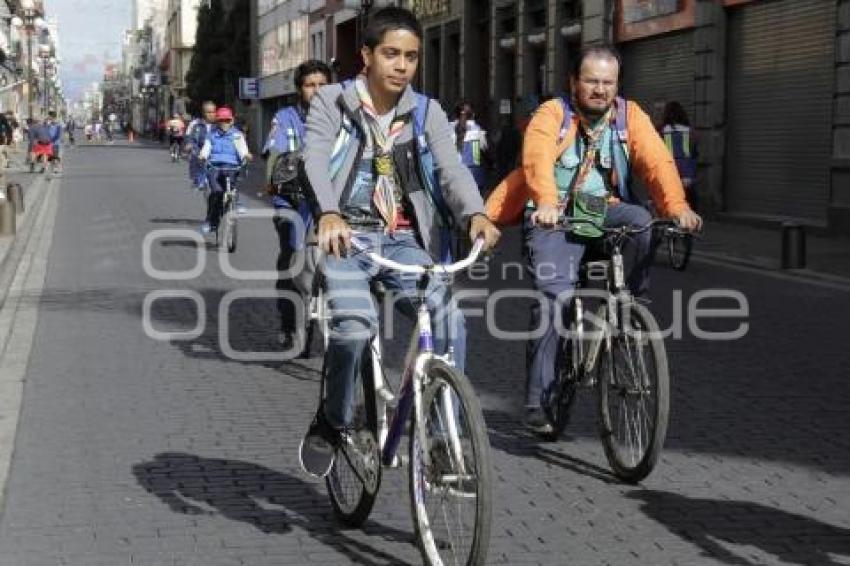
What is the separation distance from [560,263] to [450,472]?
2.14 metres

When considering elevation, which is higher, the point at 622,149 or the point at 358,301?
the point at 622,149

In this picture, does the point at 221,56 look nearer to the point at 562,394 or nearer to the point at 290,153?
the point at 290,153

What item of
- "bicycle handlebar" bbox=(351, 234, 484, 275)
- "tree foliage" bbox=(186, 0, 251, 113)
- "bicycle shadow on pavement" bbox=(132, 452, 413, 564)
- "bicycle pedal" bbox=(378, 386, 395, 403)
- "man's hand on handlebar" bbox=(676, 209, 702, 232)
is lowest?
"bicycle shadow on pavement" bbox=(132, 452, 413, 564)

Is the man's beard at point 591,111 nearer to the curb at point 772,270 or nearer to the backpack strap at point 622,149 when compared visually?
the backpack strap at point 622,149

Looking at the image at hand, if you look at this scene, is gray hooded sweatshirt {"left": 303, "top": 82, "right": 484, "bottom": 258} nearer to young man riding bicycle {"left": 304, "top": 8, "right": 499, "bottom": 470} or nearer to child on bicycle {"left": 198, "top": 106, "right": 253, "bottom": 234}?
young man riding bicycle {"left": 304, "top": 8, "right": 499, "bottom": 470}

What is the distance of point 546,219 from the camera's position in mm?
5320

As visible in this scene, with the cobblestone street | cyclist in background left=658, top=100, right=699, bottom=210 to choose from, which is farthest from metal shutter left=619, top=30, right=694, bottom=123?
the cobblestone street

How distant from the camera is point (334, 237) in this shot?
4.13 m

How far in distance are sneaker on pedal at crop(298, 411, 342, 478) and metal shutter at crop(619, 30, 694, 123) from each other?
18.9m

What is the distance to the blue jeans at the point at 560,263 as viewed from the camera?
19.1 ft

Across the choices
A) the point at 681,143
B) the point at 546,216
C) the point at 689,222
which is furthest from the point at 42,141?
the point at 689,222

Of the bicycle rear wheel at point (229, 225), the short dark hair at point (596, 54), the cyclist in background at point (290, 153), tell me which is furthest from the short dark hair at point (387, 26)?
the bicycle rear wheel at point (229, 225)

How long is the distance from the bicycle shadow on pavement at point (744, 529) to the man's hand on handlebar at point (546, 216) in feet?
3.68

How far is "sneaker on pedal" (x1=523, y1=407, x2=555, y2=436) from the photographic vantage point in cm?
621
